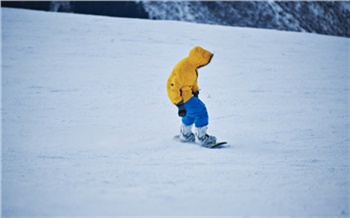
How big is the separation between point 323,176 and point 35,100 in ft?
18.9

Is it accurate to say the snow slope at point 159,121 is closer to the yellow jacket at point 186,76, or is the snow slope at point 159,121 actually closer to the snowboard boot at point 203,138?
the snowboard boot at point 203,138

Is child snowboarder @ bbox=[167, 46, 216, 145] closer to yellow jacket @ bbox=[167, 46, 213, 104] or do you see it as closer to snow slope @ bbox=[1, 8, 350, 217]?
yellow jacket @ bbox=[167, 46, 213, 104]

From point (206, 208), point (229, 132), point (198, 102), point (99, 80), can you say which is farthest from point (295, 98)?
point (206, 208)

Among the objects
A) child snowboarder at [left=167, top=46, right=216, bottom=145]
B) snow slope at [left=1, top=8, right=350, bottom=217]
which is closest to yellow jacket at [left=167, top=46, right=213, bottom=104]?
child snowboarder at [left=167, top=46, right=216, bottom=145]

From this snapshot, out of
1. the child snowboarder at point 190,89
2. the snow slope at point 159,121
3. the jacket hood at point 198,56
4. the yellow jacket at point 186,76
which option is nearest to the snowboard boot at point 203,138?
the child snowboarder at point 190,89

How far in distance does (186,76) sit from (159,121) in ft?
5.97

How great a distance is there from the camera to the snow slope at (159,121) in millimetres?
3125

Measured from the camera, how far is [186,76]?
178 inches

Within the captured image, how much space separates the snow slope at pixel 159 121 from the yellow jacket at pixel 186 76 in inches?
29.8

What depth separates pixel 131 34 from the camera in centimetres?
1180

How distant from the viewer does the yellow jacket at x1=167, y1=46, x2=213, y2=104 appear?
176 inches

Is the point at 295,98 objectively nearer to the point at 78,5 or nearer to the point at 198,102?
the point at 198,102

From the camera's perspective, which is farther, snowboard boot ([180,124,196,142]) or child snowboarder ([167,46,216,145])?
snowboard boot ([180,124,196,142])

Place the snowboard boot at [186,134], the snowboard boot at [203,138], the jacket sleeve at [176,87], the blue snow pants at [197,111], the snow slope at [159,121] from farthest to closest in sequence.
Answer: the snowboard boot at [186,134], the snowboard boot at [203,138], the blue snow pants at [197,111], the jacket sleeve at [176,87], the snow slope at [159,121]
